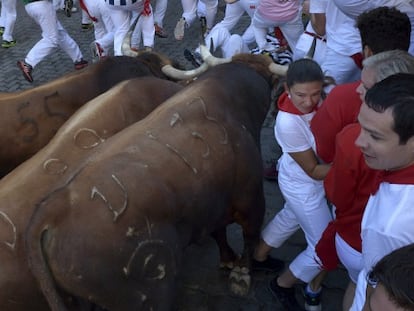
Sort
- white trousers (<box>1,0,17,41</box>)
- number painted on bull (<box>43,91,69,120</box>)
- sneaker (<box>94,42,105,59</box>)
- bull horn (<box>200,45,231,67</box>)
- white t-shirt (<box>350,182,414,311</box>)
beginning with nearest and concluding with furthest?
1. white t-shirt (<box>350,182,414,311</box>)
2. number painted on bull (<box>43,91,69,120</box>)
3. bull horn (<box>200,45,231,67</box>)
4. sneaker (<box>94,42,105,59</box>)
5. white trousers (<box>1,0,17,41</box>)

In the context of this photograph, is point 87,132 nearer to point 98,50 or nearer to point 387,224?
point 387,224

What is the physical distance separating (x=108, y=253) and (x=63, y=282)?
0.24 m

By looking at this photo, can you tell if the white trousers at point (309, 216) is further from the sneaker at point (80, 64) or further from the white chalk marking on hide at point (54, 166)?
the sneaker at point (80, 64)

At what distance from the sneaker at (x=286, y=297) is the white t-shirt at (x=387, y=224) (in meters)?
1.50

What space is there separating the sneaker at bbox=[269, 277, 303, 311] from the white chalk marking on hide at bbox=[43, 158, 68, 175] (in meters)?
1.62

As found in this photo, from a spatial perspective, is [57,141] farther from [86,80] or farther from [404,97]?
[404,97]

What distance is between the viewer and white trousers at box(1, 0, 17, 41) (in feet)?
29.0

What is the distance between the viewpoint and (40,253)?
237cm

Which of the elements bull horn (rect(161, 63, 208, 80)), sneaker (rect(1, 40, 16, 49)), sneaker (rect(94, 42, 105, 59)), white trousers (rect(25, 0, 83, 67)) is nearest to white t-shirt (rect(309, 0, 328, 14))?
bull horn (rect(161, 63, 208, 80))

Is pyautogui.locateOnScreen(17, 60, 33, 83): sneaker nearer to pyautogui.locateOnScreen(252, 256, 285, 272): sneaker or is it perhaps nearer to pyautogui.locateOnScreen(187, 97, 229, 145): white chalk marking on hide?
pyautogui.locateOnScreen(187, 97, 229, 145): white chalk marking on hide

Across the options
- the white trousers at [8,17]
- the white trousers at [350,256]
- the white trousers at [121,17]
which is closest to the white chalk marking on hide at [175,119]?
the white trousers at [350,256]

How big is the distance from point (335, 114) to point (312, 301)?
4.57 feet

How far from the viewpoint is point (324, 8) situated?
15.0ft

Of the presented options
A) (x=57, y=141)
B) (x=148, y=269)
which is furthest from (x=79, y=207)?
(x=57, y=141)
